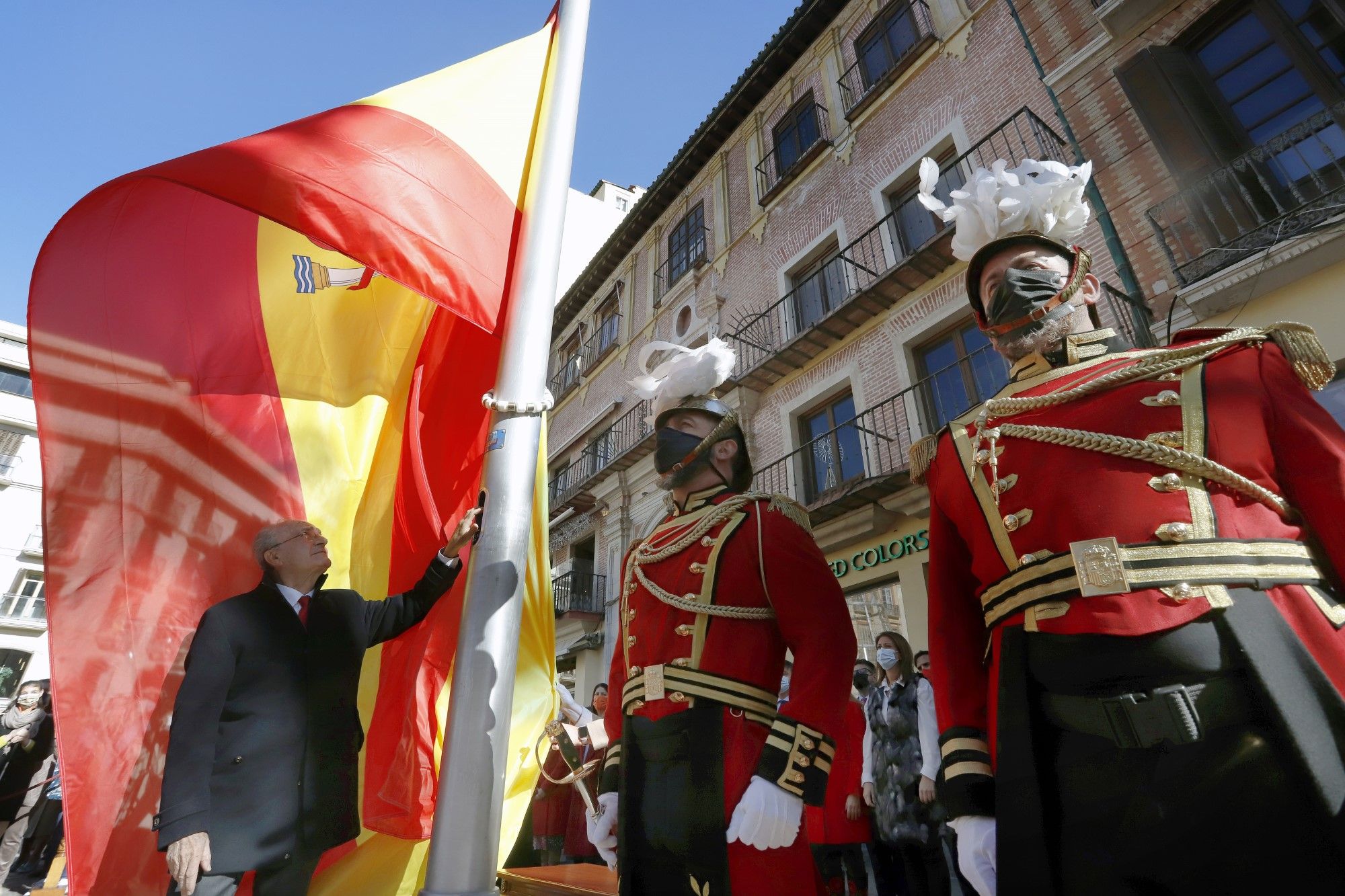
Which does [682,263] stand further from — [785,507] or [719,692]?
[719,692]

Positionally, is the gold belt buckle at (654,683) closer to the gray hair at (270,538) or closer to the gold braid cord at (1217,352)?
the gold braid cord at (1217,352)

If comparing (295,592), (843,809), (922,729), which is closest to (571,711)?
(843,809)

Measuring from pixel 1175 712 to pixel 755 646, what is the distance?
113 cm

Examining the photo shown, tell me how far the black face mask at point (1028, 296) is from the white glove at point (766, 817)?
131cm

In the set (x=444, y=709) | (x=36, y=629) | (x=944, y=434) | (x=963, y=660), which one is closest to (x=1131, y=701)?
(x=963, y=660)

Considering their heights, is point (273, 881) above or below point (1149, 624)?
below

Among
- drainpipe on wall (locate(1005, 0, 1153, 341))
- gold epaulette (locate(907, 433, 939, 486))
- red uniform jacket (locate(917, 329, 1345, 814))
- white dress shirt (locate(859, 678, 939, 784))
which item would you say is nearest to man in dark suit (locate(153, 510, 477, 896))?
gold epaulette (locate(907, 433, 939, 486))

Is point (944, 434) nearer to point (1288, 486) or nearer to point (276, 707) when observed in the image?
point (1288, 486)

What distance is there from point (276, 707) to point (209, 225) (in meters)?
2.00

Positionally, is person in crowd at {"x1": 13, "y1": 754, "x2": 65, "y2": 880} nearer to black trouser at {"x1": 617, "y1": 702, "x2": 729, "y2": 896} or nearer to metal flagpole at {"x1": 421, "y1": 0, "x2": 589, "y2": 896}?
metal flagpole at {"x1": 421, "y1": 0, "x2": 589, "y2": 896}

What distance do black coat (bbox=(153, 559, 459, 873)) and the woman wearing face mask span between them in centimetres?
568

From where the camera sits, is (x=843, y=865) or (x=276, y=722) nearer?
(x=276, y=722)

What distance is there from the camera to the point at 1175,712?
120 cm

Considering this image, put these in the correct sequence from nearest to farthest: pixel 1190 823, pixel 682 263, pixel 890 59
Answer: pixel 1190 823 < pixel 890 59 < pixel 682 263
